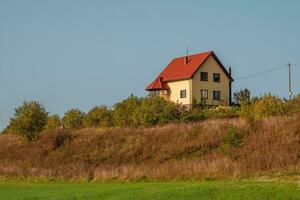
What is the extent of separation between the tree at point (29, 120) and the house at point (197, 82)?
26.1m

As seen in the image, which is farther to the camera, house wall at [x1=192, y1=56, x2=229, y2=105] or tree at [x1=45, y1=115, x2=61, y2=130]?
house wall at [x1=192, y1=56, x2=229, y2=105]

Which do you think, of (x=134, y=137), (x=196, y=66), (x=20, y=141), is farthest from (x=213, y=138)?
(x=196, y=66)

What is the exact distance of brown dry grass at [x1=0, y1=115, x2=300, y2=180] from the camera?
110 ft

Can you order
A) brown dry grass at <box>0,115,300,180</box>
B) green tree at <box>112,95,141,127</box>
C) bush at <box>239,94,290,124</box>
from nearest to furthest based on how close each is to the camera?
brown dry grass at <box>0,115,300,180</box>, bush at <box>239,94,290,124</box>, green tree at <box>112,95,141,127</box>

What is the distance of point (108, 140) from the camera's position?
175 ft

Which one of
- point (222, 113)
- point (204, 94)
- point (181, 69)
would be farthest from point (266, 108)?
point (181, 69)

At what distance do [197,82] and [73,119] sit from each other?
2228cm

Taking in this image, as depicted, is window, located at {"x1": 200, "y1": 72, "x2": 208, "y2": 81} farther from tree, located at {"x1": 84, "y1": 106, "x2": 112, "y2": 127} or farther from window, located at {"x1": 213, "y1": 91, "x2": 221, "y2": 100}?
tree, located at {"x1": 84, "y1": 106, "x2": 112, "y2": 127}

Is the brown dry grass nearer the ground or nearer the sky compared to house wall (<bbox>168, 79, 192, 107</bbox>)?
nearer the ground

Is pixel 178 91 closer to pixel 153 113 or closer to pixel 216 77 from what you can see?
pixel 216 77

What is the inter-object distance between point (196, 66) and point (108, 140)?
32.2 m

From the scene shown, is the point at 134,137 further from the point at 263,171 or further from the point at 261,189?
the point at 261,189

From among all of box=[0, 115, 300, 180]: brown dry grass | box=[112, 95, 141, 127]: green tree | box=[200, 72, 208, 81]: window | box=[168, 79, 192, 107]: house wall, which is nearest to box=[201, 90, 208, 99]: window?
box=[200, 72, 208, 81]: window

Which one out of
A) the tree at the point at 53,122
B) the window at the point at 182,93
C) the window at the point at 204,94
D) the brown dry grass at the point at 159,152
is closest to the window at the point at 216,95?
the window at the point at 204,94
